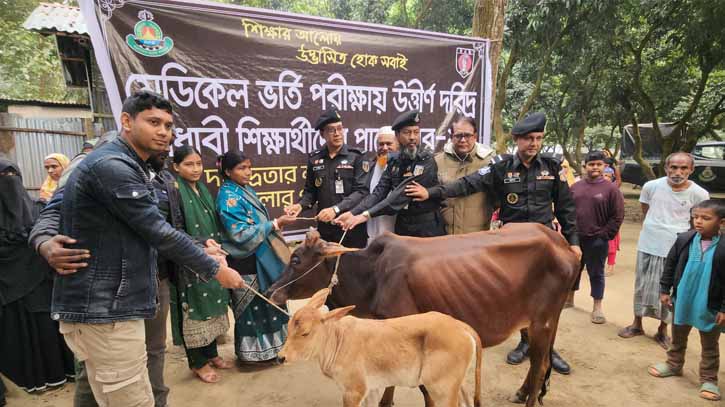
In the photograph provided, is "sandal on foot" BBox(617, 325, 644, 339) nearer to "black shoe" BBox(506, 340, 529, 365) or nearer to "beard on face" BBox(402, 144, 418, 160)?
"black shoe" BBox(506, 340, 529, 365)

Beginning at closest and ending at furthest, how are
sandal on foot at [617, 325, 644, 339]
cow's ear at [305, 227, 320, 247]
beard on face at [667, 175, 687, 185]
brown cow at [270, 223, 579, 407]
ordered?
brown cow at [270, 223, 579, 407] < cow's ear at [305, 227, 320, 247] < beard on face at [667, 175, 687, 185] < sandal on foot at [617, 325, 644, 339]

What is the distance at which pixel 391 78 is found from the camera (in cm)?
505

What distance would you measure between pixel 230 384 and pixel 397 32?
425cm

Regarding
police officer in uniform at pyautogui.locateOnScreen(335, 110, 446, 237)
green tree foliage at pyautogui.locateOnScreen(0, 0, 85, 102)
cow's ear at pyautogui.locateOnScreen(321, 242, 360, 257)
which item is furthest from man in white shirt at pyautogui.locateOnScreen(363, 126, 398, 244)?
green tree foliage at pyautogui.locateOnScreen(0, 0, 85, 102)

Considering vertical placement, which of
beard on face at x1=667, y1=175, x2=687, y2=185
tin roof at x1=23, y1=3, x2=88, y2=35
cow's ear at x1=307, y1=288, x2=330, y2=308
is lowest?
cow's ear at x1=307, y1=288, x2=330, y2=308

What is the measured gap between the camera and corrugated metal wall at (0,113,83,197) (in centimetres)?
699

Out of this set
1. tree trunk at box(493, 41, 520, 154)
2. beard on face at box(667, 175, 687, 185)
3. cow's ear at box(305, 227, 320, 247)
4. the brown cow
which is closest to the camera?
the brown cow

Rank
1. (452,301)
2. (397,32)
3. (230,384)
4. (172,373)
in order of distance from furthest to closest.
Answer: (397,32), (172,373), (230,384), (452,301)

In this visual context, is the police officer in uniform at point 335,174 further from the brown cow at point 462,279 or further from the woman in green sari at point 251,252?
the brown cow at point 462,279

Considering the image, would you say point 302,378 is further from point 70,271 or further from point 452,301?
point 70,271

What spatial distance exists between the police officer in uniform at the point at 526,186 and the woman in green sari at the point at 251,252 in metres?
1.29

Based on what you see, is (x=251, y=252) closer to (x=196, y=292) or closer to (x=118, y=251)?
(x=196, y=292)

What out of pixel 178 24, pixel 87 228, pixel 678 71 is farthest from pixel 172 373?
pixel 678 71

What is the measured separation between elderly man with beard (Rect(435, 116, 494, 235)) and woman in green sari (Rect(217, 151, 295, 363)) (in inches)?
60.6
